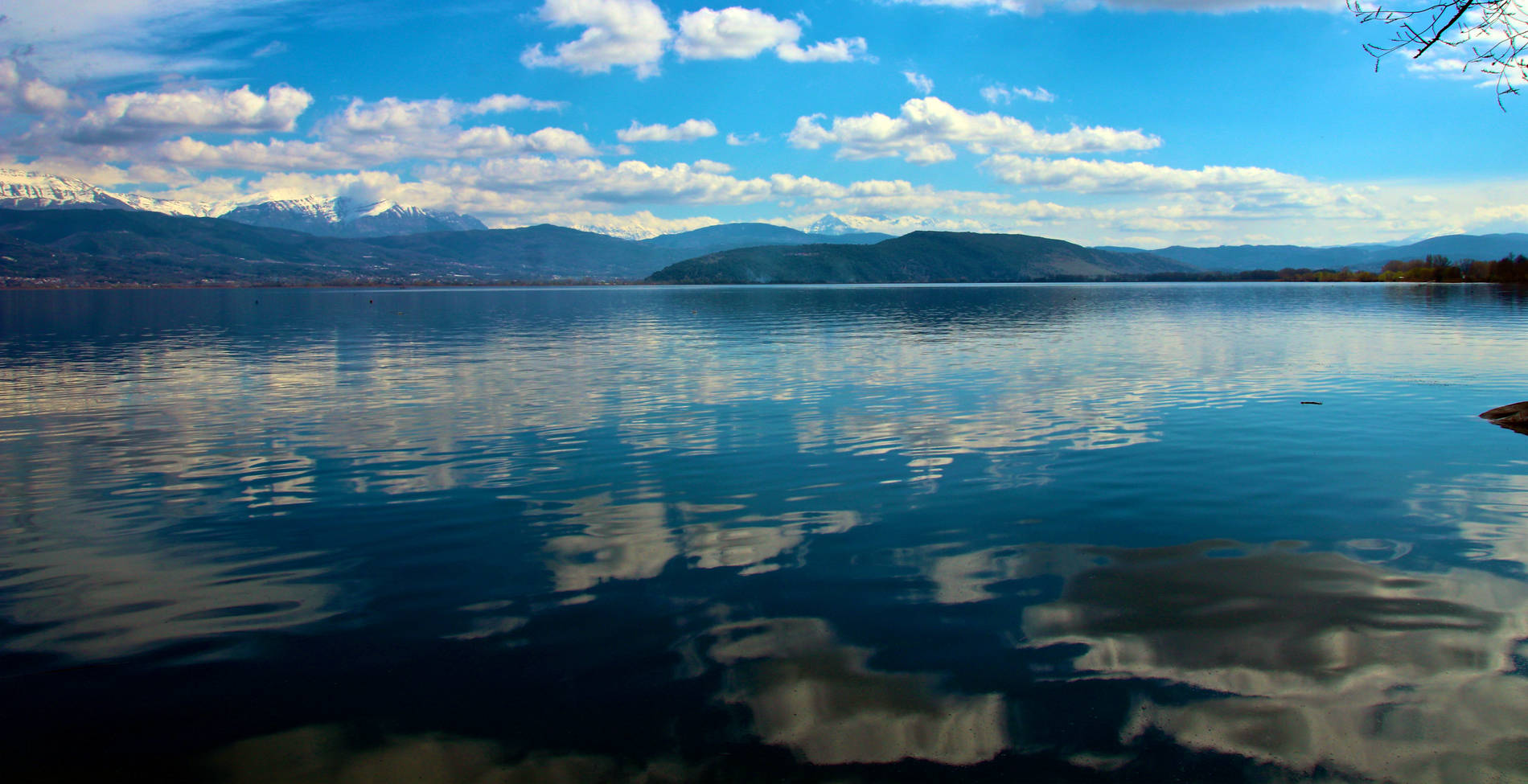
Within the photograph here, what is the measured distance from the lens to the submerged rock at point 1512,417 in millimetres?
26641

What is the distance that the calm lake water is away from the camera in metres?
8.90

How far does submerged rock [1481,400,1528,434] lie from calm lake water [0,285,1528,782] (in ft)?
2.06

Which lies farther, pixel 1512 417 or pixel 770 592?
pixel 1512 417

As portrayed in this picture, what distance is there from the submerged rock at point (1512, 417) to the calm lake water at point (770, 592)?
63 centimetres

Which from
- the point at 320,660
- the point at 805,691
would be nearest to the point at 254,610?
the point at 320,660

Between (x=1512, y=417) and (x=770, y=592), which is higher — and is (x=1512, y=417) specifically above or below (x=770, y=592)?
above

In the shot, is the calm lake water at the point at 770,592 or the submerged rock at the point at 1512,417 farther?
the submerged rock at the point at 1512,417

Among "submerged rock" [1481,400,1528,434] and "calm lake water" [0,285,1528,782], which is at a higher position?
"submerged rock" [1481,400,1528,434]

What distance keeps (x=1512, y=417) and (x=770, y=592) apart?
28.4 m

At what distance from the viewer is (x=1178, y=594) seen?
41.4ft

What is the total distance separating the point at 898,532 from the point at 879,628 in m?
4.47

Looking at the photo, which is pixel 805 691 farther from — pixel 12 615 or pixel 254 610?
pixel 12 615

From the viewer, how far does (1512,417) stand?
1075 inches

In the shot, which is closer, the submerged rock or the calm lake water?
the calm lake water
